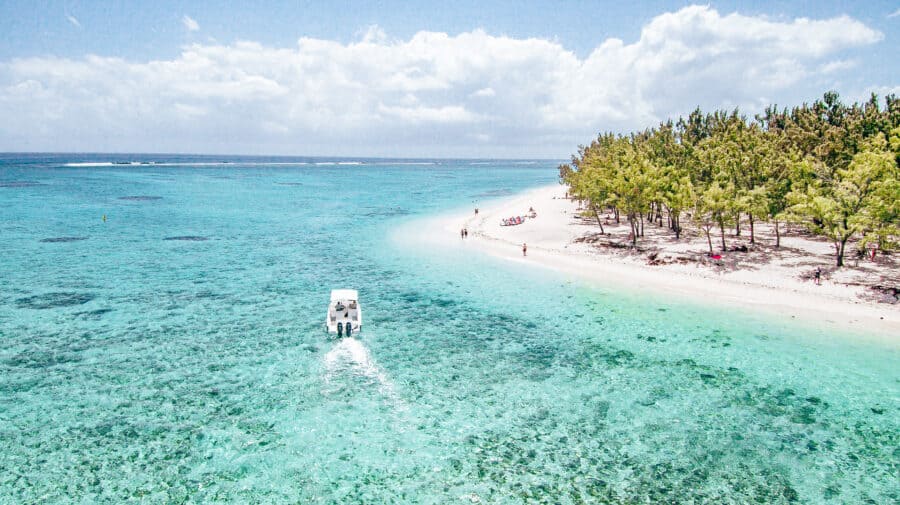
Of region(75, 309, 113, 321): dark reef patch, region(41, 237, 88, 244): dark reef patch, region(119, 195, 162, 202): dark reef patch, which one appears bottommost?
region(75, 309, 113, 321): dark reef patch

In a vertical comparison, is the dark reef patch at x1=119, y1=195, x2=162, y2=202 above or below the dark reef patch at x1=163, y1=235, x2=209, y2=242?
above

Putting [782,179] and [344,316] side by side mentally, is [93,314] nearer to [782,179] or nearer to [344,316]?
[344,316]

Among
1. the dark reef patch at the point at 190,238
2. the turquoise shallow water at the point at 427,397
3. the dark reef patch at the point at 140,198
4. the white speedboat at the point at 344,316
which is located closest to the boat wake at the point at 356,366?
the turquoise shallow water at the point at 427,397

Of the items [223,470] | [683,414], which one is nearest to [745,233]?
[683,414]

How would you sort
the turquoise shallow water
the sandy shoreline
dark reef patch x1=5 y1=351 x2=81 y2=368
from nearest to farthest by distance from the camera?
the turquoise shallow water → dark reef patch x1=5 y1=351 x2=81 y2=368 → the sandy shoreline

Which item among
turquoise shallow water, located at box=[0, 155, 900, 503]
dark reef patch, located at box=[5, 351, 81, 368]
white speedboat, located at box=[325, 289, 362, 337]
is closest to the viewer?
turquoise shallow water, located at box=[0, 155, 900, 503]

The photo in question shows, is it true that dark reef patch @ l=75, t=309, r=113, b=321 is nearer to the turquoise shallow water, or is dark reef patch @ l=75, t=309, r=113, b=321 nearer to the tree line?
the turquoise shallow water

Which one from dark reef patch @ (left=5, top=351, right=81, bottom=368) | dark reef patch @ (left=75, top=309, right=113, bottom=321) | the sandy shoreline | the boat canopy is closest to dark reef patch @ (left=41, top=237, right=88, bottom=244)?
dark reef patch @ (left=75, top=309, right=113, bottom=321)

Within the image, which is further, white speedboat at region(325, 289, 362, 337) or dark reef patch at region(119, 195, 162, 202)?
dark reef patch at region(119, 195, 162, 202)
